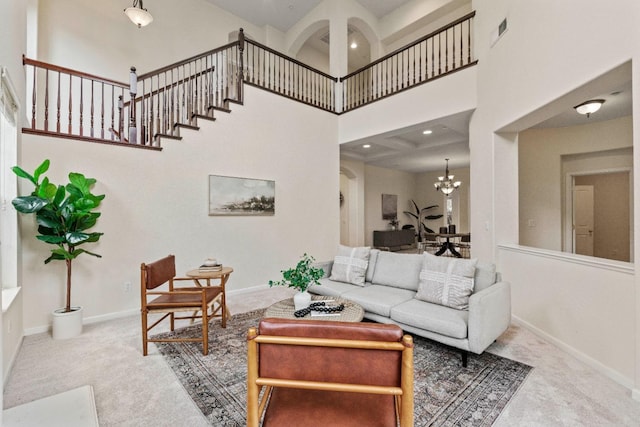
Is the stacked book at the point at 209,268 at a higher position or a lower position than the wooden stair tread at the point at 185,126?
lower

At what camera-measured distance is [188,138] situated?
4.23 metres

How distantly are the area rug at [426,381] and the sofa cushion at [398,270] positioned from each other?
0.62 m

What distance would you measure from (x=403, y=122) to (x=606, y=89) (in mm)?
2757

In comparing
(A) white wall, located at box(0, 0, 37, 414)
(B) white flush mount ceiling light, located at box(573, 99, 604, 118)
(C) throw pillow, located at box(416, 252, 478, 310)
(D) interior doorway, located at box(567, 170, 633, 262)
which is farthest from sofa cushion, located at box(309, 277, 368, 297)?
(D) interior doorway, located at box(567, 170, 633, 262)

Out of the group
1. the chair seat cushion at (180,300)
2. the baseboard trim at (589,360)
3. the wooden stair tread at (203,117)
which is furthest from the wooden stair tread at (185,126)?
the baseboard trim at (589,360)

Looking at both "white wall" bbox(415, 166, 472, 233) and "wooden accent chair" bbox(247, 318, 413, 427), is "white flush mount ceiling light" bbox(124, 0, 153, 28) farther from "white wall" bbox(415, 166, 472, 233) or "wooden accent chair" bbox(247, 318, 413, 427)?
"white wall" bbox(415, 166, 472, 233)

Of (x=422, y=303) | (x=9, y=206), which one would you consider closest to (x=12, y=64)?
(x=9, y=206)

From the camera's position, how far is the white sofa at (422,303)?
2297 mm

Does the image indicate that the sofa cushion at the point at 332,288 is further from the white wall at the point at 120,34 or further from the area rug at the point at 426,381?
the white wall at the point at 120,34

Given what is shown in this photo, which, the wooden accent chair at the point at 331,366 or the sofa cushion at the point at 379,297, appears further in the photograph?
the sofa cushion at the point at 379,297

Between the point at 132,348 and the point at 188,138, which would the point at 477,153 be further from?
the point at 132,348

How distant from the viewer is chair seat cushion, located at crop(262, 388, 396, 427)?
1.10 metres

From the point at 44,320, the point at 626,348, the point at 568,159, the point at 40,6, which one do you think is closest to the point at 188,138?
the point at 44,320

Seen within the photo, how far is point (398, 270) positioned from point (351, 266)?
57cm
